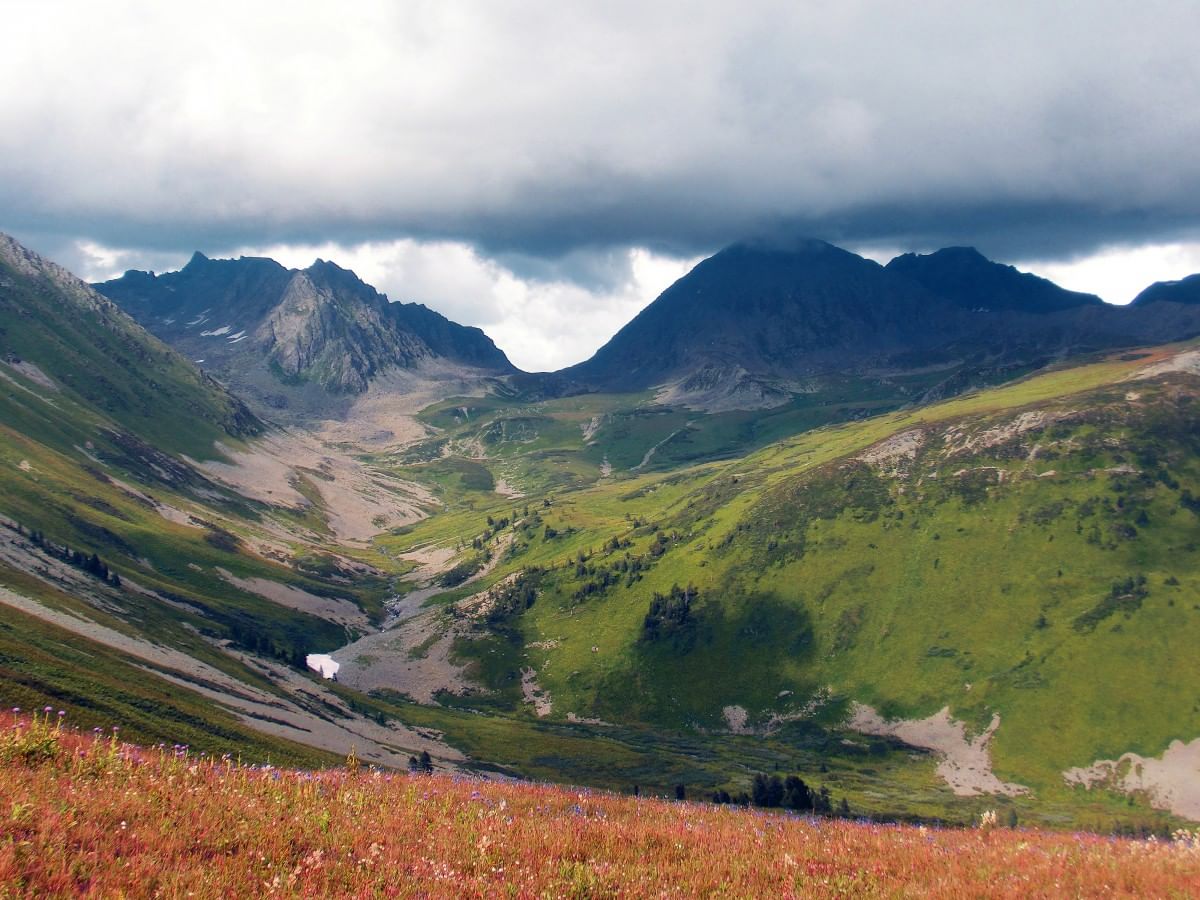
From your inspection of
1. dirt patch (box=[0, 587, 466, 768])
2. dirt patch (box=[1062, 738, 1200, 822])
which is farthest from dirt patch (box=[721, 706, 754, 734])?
dirt patch (box=[0, 587, 466, 768])

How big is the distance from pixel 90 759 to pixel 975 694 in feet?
673

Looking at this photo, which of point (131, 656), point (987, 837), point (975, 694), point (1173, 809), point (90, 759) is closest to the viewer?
point (90, 759)

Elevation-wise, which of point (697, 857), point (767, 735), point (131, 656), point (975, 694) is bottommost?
point (767, 735)

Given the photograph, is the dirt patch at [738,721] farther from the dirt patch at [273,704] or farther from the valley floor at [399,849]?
the valley floor at [399,849]

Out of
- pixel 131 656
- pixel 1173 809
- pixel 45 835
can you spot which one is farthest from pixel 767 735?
pixel 45 835

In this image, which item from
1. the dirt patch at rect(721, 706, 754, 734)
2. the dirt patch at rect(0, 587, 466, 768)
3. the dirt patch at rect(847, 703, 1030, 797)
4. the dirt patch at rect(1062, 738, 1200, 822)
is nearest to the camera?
the dirt patch at rect(0, 587, 466, 768)

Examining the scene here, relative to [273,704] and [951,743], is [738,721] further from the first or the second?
[273,704]

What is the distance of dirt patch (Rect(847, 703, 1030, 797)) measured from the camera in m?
161

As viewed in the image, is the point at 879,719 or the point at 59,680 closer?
the point at 59,680

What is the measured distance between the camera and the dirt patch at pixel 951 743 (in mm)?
161013

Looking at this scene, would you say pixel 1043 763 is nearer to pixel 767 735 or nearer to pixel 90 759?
pixel 767 735

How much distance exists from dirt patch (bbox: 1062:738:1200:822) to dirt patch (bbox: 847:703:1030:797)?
15.1 meters

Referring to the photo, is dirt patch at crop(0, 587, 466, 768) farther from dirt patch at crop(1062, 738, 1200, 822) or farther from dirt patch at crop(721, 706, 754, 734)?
dirt patch at crop(1062, 738, 1200, 822)

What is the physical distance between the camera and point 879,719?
188375 millimetres
